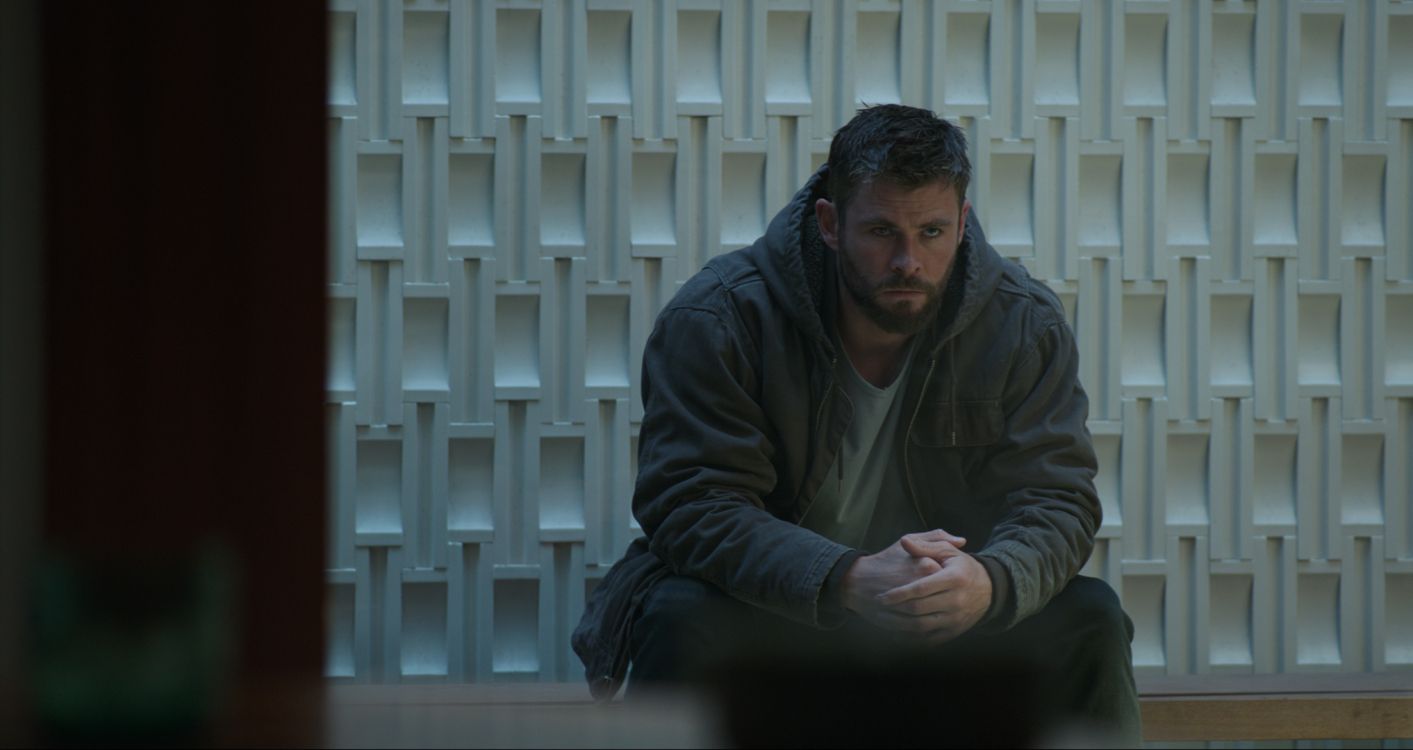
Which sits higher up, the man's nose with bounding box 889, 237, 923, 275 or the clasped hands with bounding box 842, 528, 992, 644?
the man's nose with bounding box 889, 237, 923, 275

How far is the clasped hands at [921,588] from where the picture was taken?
254 cm

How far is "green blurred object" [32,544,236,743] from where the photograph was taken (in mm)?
1149

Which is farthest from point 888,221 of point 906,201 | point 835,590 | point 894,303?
point 835,590

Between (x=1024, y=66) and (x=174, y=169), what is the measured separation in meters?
2.69

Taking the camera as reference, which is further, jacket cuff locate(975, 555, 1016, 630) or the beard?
the beard

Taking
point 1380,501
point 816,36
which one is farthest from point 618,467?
point 1380,501

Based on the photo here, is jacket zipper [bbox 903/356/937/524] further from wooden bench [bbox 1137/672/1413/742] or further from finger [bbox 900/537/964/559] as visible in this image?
wooden bench [bbox 1137/672/1413/742]

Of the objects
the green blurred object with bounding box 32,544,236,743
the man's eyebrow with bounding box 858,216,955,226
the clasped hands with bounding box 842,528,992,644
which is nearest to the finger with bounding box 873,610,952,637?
the clasped hands with bounding box 842,528,992,644

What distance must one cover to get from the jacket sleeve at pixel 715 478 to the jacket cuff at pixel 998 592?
0.79ft

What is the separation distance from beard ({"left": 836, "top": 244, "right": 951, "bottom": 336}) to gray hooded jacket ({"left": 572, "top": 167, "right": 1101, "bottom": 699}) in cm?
5

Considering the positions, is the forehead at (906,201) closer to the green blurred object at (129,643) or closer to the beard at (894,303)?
the beard at (894,303)

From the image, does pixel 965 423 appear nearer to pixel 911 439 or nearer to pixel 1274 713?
pixel 911 439

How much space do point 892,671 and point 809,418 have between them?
0.47 meters

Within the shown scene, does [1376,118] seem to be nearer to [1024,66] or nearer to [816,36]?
[1024,66]
